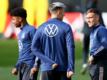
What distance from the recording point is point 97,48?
10.9 metres

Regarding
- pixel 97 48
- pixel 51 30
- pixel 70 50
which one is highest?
pixel 51 30

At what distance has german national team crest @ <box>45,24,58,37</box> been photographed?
1027cm

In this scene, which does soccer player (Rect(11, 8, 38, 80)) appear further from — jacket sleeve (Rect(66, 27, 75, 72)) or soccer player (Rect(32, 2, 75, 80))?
jacket sleeve (Rect(66, 27, 75, 72))

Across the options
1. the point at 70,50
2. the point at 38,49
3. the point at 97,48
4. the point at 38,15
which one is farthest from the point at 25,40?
the point at 38,15

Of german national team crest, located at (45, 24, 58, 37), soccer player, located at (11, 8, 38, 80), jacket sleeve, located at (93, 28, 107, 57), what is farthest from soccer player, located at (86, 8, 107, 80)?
soccer player, located at (11, 8, 38, 80)

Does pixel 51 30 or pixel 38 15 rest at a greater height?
pixel 51 30

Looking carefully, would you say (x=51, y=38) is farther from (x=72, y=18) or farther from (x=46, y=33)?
(x=72, y=18)

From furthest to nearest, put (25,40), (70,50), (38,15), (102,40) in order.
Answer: (38,15) → (25,40) → (102,40) → (70,50)

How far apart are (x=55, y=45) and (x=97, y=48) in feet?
2.78

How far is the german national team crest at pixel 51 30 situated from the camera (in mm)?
10273

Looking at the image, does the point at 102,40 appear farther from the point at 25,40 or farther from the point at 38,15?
the point at 38,15

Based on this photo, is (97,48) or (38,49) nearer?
(38,49)

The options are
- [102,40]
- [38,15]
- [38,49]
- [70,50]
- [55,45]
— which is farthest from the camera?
[38,15]

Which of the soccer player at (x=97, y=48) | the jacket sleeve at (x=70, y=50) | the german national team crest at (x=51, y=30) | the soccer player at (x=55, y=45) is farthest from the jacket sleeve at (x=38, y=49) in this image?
the soccer player at (x=97, y=48)
